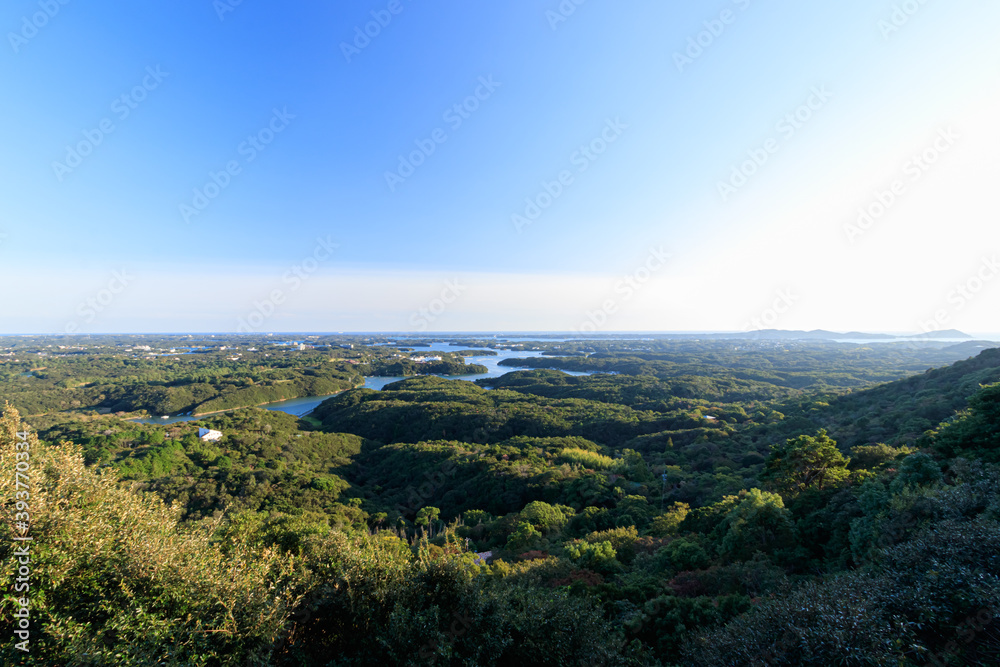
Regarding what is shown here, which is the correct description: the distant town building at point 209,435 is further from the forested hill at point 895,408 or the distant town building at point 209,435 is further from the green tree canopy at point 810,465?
the forested hill at point 895,408

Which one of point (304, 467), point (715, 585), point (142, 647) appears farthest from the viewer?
point (304, 467)

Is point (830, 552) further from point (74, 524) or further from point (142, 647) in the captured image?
point (74, 524)

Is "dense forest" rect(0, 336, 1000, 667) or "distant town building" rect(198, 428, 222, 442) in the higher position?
"dense forest" rect(0, 336, 1000, 667)

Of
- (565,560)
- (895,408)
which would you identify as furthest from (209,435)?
(895,408)

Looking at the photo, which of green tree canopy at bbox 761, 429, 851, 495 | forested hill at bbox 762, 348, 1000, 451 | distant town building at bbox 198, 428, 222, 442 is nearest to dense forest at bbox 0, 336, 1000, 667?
green tree canopy at bbox 761, 429, 851, 495

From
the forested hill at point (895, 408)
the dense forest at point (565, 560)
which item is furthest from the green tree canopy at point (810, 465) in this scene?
the forested hill at point (895, 408)

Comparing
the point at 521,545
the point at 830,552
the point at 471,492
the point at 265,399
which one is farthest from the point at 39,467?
the point at 265,399

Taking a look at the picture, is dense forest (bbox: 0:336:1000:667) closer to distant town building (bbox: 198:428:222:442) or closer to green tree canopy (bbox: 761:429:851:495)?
green tree canopy (bbox: 761:429:851:495)

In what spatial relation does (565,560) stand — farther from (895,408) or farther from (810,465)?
(895,408)
